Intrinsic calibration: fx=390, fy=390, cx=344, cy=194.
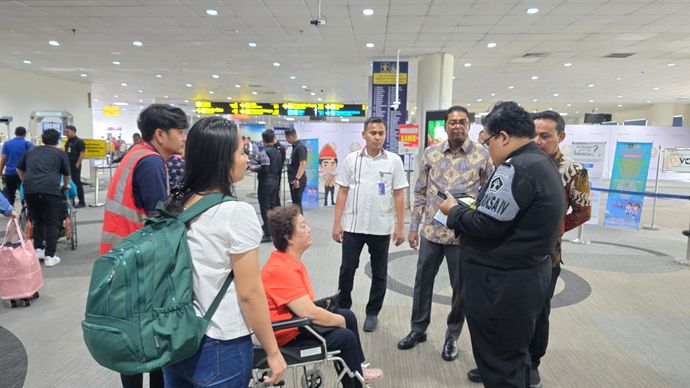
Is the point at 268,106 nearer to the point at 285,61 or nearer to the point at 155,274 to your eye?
the point at 285,61

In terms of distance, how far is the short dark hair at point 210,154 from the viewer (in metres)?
1.15

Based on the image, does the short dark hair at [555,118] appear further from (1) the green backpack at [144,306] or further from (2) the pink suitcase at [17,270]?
(2) the pink suitcase at [17,270]

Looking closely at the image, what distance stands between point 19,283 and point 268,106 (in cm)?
1506

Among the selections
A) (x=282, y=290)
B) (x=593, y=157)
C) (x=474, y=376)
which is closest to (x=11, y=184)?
(x=282, y=290)

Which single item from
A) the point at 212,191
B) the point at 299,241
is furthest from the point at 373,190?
the point at 212,191

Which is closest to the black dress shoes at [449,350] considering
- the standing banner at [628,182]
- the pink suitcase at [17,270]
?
the pink suitcase at [17,270]

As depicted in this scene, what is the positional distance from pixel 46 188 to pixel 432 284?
4.21 metres

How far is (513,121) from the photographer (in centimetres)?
A: 161

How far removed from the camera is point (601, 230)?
6965 mm

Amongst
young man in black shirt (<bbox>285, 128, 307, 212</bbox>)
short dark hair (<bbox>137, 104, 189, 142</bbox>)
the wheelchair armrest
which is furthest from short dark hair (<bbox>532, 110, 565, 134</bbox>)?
young man in black shirt (<bbox>285, 128, 307, 212</bbox>)

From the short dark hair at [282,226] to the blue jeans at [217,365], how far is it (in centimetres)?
72

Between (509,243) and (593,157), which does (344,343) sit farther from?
(593,157)

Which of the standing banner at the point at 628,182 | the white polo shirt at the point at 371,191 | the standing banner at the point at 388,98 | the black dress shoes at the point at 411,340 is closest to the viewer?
the black dress shoes at the point at 411,340

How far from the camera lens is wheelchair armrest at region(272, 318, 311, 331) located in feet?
5.16
